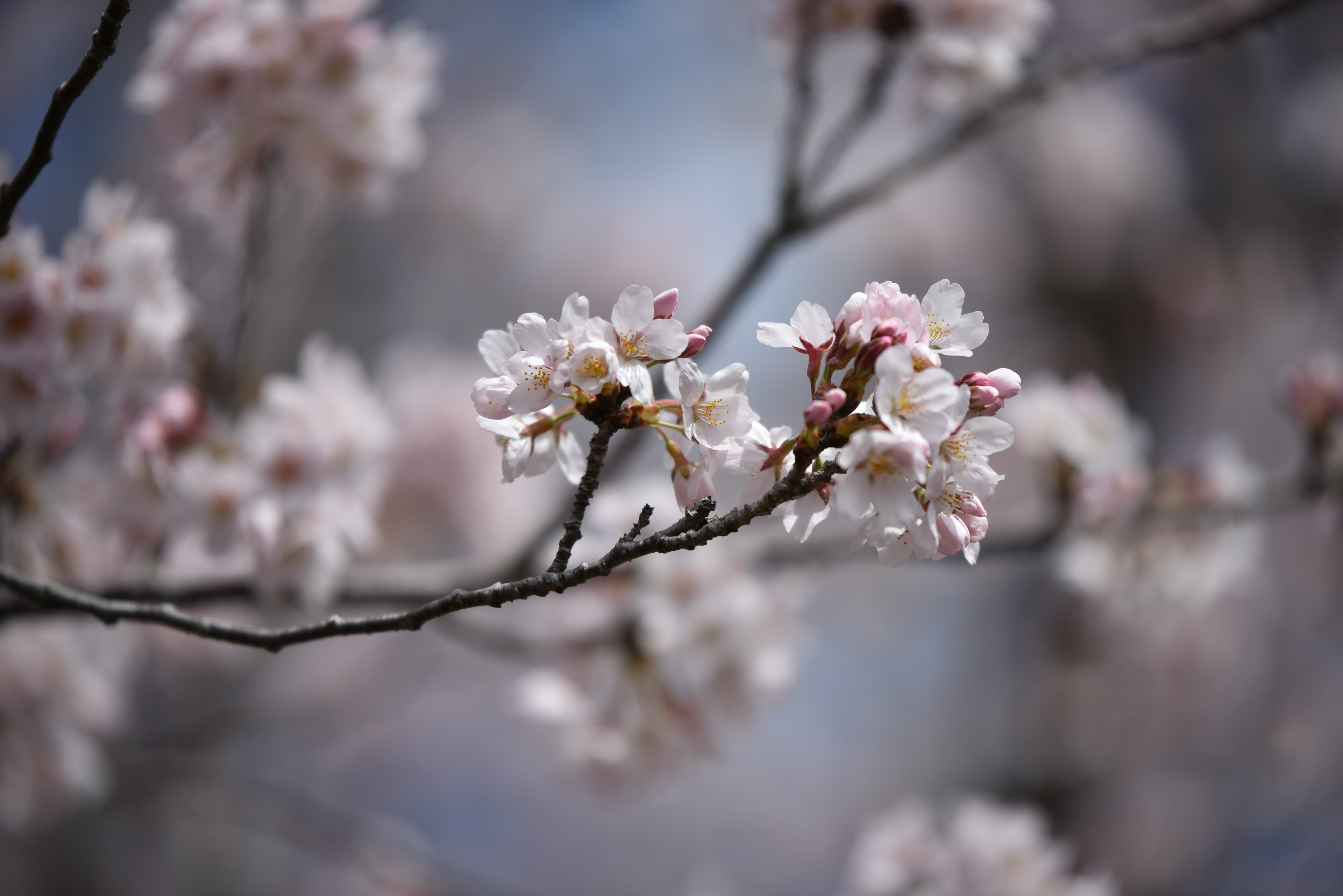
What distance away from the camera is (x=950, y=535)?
2.12ft

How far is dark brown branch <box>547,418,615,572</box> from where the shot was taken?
650mm

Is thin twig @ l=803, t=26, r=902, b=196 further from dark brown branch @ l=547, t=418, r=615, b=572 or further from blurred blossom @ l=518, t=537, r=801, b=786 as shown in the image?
dark brown branch @ l=547, t=418, r=615, b=572

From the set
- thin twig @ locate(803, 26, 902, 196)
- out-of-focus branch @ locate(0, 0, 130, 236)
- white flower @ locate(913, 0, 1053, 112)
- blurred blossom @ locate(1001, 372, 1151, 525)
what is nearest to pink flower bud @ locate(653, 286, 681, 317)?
out-of-focus branch @ locate(0, 0, 130, 236)

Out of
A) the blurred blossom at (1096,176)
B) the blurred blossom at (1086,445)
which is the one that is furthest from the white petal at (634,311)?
the blurred blossom at (1096,176)

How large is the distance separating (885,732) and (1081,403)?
4.46m

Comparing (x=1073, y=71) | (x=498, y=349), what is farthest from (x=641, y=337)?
(x=1073, y=71)

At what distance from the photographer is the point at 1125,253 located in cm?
506

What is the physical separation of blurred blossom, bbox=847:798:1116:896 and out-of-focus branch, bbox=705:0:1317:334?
115 centimetres

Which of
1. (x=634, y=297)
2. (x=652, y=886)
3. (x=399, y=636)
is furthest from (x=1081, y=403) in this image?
(x=652, y=886)

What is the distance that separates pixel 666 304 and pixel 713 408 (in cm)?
9

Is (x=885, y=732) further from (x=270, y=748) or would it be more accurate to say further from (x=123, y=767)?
(x=123, y=767)

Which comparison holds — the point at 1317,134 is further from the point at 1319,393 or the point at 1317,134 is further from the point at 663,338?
the point at 663,338

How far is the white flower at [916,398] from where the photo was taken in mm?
588

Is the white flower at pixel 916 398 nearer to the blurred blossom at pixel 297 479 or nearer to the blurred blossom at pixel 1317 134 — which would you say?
the blurred blossom at pixel 297 479
